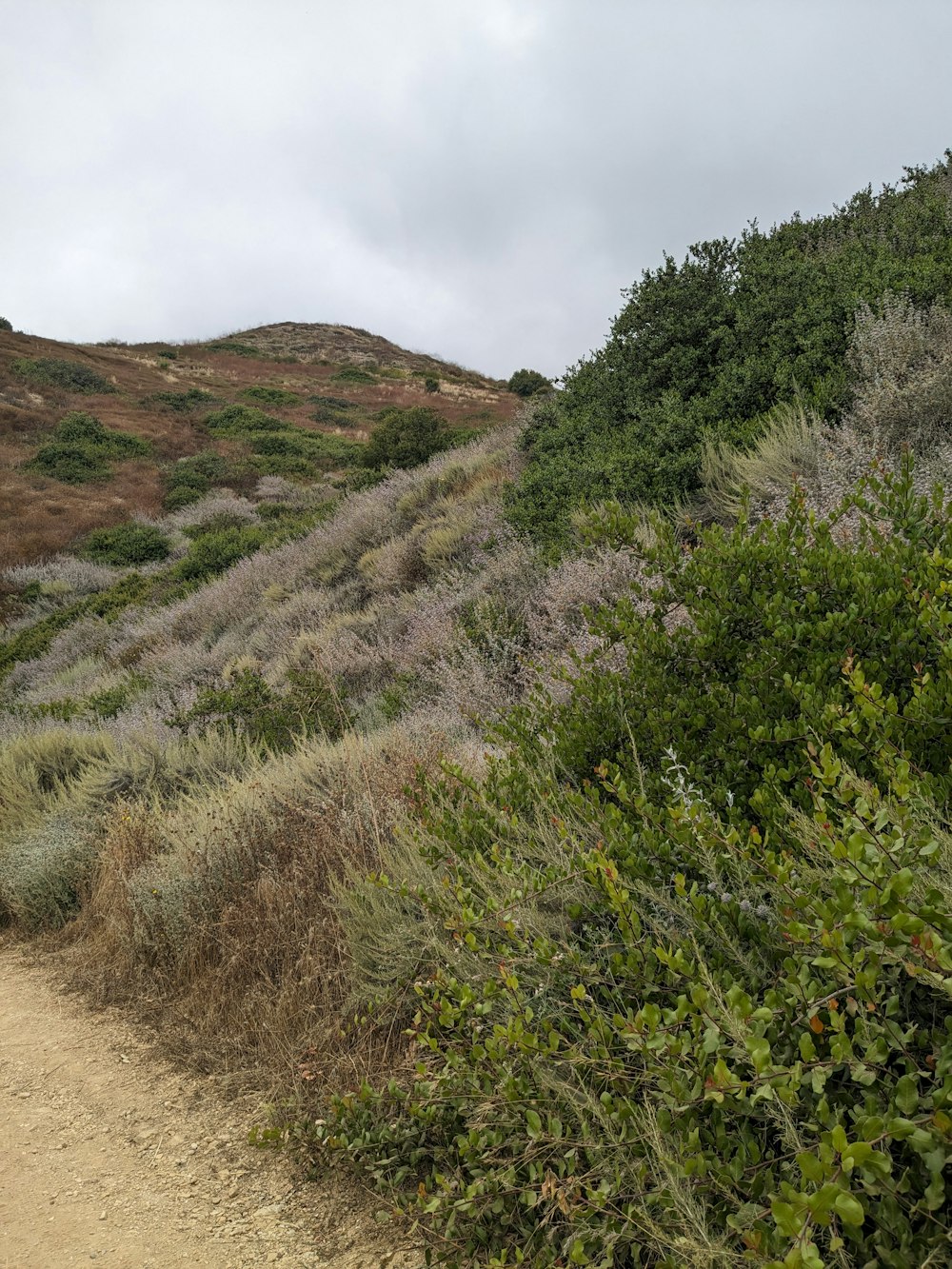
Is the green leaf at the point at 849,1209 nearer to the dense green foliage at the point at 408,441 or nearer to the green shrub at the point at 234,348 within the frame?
the dense green foliage at the point at 408,441

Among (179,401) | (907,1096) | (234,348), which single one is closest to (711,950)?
(907,1096)

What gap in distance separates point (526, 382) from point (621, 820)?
42.6 metres

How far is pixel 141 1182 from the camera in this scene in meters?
2.61

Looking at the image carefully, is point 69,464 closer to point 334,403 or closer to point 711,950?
point 334,403

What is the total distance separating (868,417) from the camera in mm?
5246

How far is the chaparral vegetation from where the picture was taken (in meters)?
1.51

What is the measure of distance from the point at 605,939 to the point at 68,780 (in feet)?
17.7

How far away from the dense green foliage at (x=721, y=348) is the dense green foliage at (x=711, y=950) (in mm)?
3547

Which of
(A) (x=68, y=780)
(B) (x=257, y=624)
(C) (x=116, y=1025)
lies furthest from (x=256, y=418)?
(C) (x=116, y=1025)

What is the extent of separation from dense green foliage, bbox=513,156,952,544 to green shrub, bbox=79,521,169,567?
13252 millimetres

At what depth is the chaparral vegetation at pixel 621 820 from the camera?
151 centimetres

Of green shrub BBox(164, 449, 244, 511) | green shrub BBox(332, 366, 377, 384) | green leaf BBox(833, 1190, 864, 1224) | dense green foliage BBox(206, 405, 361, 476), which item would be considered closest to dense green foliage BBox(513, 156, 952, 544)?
green leaf BBox(833, 1190, 864, 1224)

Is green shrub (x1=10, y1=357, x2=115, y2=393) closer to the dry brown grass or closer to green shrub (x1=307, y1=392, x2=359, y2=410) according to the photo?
green shrub (x1=307, y1=392, x2=359, y2=410)

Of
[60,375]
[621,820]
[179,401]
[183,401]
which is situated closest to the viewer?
[621,820]
